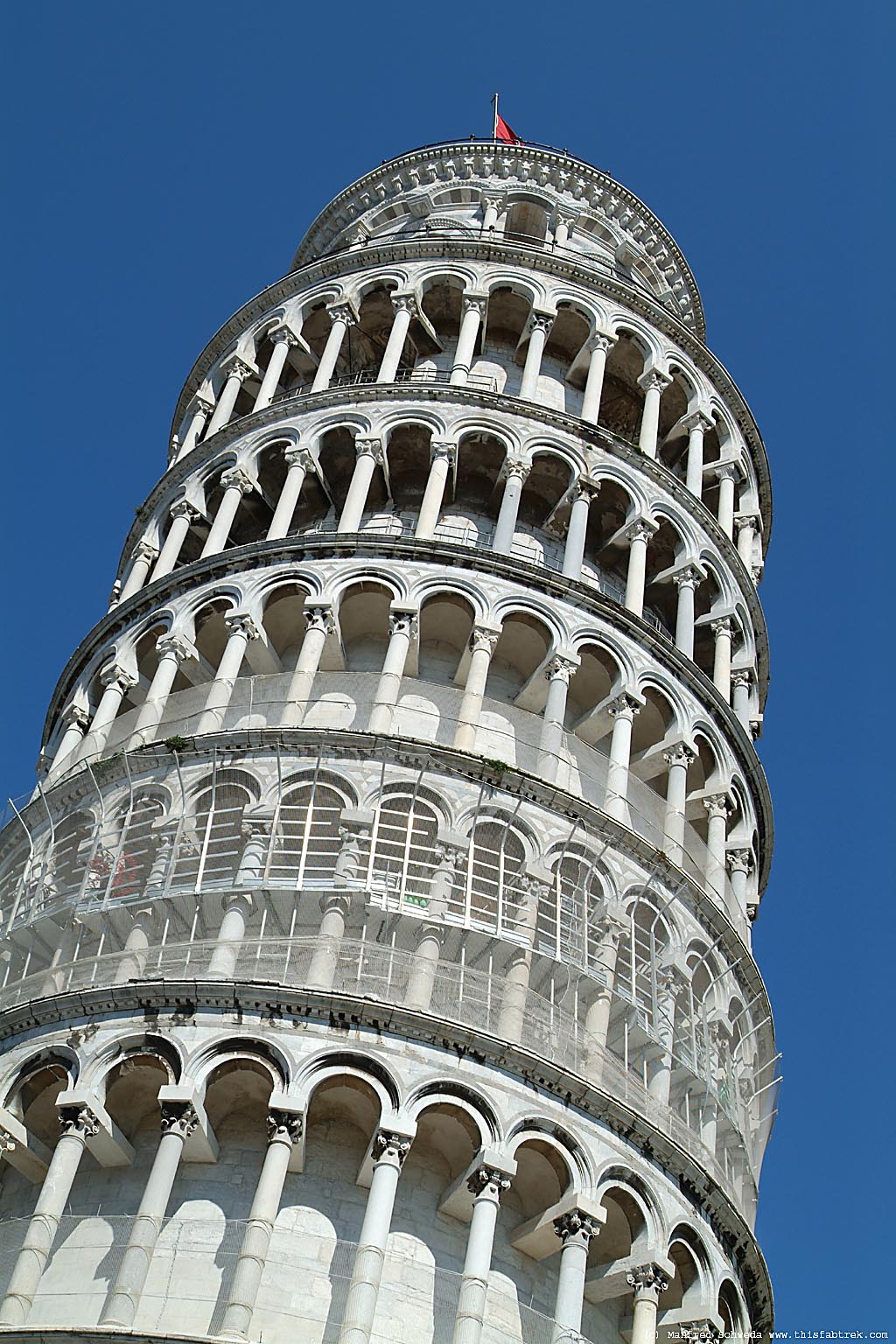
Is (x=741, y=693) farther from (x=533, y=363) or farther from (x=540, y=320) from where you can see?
(x=540, y=320)

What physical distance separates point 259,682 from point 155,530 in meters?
5.05

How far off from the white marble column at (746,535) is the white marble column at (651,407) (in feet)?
6.45

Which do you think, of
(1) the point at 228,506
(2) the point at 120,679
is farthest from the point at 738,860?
(1) the point at 228,506

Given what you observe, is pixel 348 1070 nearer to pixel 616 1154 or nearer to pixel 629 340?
pixel 616 1154

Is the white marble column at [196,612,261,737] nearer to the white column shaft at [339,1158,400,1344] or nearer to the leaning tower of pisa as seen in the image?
the leaning tower of pisa

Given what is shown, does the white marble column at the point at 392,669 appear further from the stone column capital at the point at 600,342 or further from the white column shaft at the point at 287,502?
the stone column capital at the point at 600,342

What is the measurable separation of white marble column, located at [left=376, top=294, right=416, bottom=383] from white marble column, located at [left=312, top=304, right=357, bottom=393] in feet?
2.29

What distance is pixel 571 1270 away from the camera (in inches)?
628

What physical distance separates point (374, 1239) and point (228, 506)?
39.9 ft

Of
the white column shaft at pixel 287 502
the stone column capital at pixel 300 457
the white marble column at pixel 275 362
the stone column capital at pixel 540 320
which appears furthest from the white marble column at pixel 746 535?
the white marble column at pixel 275 362

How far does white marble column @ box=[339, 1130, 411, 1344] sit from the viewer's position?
14.5 meters

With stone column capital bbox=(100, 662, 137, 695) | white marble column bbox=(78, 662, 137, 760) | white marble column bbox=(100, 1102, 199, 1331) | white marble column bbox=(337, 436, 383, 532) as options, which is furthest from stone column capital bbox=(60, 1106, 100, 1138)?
white marble column bbox=(337, 436, 383, 532)

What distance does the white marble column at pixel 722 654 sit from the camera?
965 inches

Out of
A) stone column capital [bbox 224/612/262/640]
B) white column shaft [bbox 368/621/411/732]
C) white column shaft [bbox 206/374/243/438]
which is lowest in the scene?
white column shaft [bbox 368/621/411/732]
